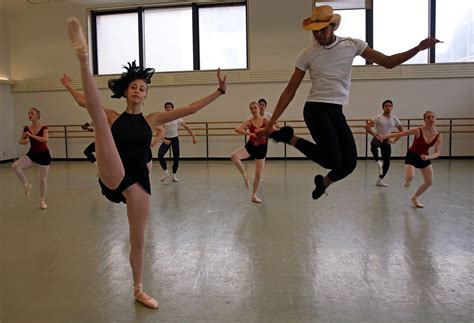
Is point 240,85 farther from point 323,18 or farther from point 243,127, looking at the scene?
point 323,18

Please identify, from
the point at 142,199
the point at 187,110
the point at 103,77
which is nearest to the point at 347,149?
the point at 187,110

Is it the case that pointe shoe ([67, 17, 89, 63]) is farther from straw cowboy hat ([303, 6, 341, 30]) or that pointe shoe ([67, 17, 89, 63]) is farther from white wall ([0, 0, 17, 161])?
white wall ([0, 0, 17, 161])

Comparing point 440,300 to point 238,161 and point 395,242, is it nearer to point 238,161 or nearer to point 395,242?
point 395,242

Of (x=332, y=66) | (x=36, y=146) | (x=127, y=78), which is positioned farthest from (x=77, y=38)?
(x=36, y=146)

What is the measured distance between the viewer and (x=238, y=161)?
21.2 feet

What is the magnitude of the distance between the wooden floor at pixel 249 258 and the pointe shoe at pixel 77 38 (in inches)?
65.7

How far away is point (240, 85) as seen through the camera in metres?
12.2

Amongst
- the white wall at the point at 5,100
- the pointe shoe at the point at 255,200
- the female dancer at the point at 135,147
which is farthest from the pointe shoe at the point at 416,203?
the white wall at the point at 5,100

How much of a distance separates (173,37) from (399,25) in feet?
21.1

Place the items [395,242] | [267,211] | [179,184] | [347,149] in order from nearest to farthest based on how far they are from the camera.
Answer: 1. [347,149]
2. [395,242]
3. [267,211]
4. [179,184]

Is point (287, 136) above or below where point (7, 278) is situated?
above

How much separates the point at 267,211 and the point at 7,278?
3.25 m

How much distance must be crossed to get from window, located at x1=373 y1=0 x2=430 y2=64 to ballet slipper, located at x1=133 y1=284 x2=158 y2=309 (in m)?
10.8

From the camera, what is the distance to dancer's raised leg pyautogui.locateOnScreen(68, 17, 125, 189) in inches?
76.6
